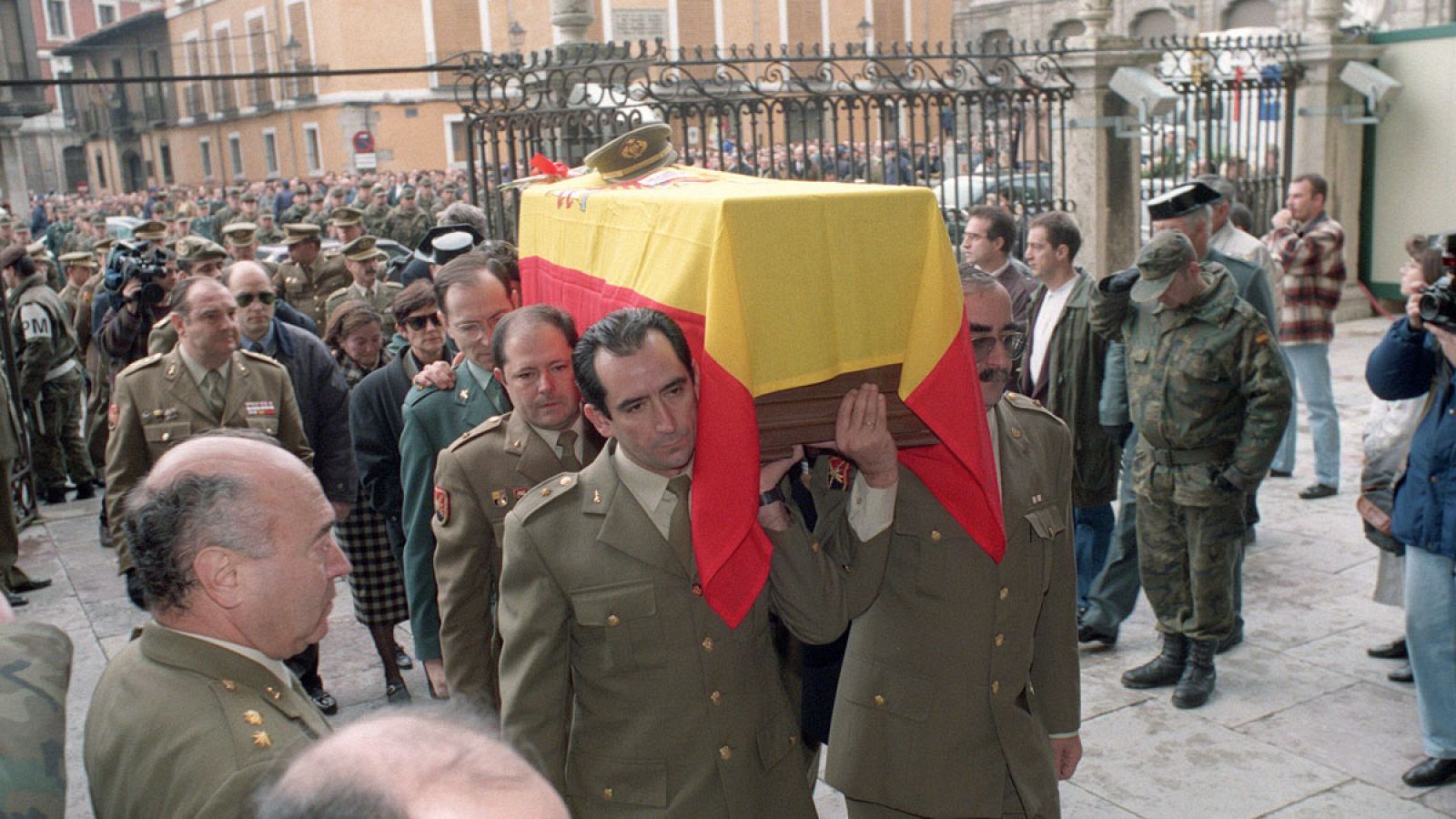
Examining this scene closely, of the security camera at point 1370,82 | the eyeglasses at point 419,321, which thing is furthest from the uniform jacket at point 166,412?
the security camera at point 1370,82

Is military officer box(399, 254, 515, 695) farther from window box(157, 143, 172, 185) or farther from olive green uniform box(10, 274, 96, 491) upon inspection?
window box(157, 143, 172, 185)

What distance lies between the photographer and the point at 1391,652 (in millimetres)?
5113

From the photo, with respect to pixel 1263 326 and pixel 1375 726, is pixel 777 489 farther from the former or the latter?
pixel 1375 726

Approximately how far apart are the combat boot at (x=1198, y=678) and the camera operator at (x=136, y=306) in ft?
19.1

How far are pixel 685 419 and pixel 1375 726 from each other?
3.43 m

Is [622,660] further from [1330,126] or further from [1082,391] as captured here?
[1330,126]

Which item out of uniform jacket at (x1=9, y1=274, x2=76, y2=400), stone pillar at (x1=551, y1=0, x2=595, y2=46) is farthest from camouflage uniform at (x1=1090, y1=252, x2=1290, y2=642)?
uniform jacket at (x1=9, y1=274, x2=76, y2=400)

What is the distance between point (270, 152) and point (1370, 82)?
35.7m

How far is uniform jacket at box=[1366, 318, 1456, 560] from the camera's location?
157 inches

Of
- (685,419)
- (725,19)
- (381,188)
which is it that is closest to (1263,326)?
(685,419)

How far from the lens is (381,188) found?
21.1m

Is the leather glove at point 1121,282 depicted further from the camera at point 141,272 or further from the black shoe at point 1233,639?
the camera at point 141,272

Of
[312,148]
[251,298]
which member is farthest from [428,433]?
[312,148]

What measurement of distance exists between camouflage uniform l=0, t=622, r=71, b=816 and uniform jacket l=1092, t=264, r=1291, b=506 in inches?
155
